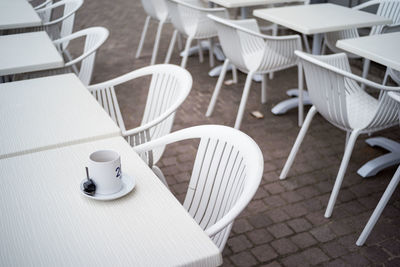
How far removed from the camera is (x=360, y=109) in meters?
2.65

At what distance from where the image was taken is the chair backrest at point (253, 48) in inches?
128

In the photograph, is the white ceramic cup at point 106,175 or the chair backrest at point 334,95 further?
the chair backrest at point 334,95

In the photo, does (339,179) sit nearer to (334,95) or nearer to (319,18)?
(334,95)

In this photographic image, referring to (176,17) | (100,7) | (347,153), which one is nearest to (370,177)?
(347,153)

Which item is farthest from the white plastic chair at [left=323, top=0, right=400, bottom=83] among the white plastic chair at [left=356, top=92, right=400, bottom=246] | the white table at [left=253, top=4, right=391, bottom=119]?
the white plastic chair at [left=356, top=92, right=400, bottom=246]

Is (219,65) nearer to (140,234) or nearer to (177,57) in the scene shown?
(177,57)

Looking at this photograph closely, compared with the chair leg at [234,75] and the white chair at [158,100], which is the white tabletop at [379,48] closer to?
the white chair at [158,100]

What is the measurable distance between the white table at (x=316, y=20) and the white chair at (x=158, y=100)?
1356mm

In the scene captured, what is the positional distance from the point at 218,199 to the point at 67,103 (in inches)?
→ 33.4

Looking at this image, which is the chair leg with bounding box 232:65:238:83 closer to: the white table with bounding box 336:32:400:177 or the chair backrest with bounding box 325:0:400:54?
the chair backrest with bounding box 325:0:400:54

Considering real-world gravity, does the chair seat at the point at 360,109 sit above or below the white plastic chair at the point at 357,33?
below

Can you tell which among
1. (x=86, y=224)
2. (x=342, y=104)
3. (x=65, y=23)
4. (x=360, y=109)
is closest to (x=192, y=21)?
(x=65, y=23)

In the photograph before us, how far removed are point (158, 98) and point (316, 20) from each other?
5.57 ft

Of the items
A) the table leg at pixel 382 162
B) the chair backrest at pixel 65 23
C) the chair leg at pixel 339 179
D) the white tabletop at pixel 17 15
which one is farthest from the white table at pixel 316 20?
the white tabletop at pixel 17 15
